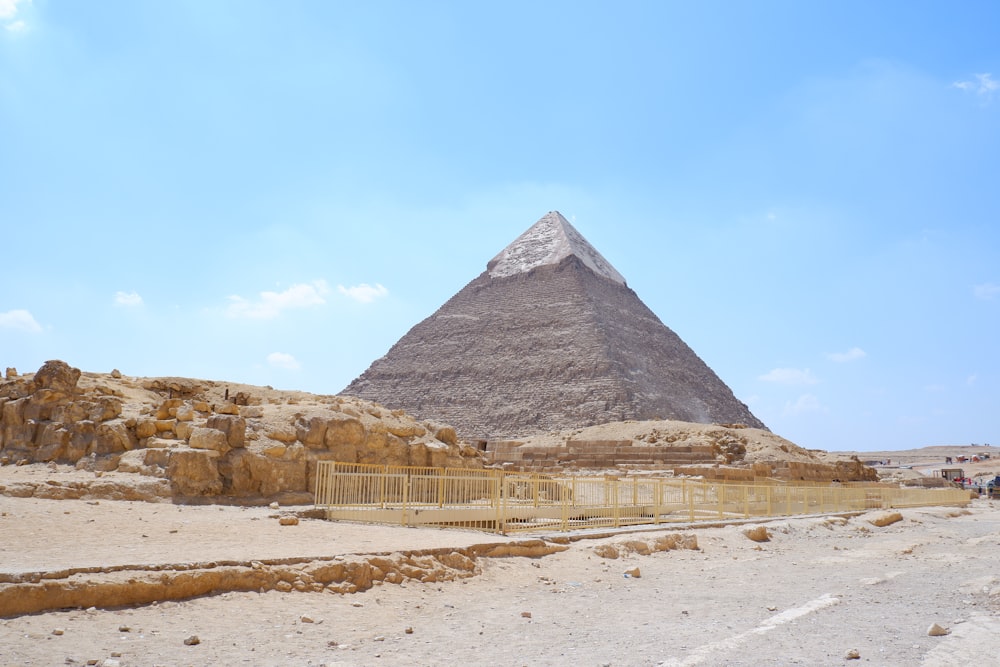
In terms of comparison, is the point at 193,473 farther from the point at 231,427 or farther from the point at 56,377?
the point at 56,377

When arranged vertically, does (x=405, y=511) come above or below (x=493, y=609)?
above

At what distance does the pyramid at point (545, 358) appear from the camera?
69.9m

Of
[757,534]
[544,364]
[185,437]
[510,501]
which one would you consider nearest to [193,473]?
[185,437]

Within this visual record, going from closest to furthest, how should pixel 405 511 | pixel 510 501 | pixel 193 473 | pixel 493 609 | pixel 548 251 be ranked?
1. pixel 493 609
2. pixel 405 511
3. pixel 193 473
4. pixel 510 501
5. pixel 548 251

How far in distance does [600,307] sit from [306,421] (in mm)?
76636

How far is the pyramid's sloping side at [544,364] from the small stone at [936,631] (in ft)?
190

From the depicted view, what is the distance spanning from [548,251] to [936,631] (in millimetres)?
92549

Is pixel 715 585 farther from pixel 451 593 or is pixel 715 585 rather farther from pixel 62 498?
pixel 62 498

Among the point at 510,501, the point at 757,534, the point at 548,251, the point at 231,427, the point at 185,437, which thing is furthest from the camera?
the point at 548,251

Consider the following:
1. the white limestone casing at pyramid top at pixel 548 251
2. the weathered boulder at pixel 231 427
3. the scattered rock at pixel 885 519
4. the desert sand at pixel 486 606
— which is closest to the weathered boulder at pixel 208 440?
the weathered boulder at pixel 231 427

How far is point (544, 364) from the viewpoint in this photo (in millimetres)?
78438

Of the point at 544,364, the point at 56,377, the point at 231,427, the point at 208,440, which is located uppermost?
the point at 544,364

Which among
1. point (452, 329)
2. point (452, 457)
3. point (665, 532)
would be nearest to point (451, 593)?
point (665, 532)

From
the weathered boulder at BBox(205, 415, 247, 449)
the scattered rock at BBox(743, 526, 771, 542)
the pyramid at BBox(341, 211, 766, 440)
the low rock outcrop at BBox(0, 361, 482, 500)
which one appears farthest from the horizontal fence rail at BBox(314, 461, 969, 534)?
the pyramid at BBox(341, 211, 766, 440)
